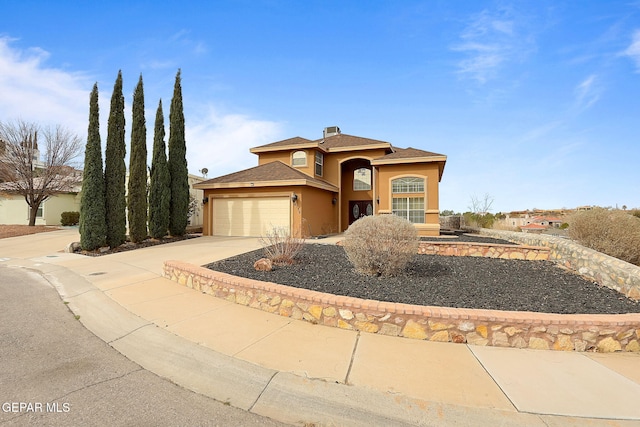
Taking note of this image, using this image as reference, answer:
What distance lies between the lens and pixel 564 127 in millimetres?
13180

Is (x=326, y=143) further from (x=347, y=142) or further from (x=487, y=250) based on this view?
(x=487, y=250)

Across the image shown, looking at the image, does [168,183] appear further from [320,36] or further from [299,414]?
[299,414]

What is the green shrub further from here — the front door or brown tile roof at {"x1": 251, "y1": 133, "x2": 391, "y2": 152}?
the front door

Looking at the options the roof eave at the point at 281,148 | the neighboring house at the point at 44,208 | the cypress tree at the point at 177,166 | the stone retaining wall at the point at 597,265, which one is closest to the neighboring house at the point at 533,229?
the stone retaining wall at the point at 597,265

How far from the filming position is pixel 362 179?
20.5m

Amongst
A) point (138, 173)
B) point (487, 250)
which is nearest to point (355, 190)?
point (487, 250)

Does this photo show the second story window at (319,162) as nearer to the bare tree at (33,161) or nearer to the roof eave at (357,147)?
the roof eave at (357,147)

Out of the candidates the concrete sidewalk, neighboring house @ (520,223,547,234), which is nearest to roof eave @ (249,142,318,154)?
neighboring house @ (520,223,547,234)

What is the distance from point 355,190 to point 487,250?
39.0ft

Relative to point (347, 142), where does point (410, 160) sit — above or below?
below

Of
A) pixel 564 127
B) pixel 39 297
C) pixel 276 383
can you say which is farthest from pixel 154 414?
pixel 564 127

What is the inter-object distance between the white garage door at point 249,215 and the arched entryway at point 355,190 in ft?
20.0

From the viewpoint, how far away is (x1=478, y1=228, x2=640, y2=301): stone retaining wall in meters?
5.59

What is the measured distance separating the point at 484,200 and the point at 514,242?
21031mm
